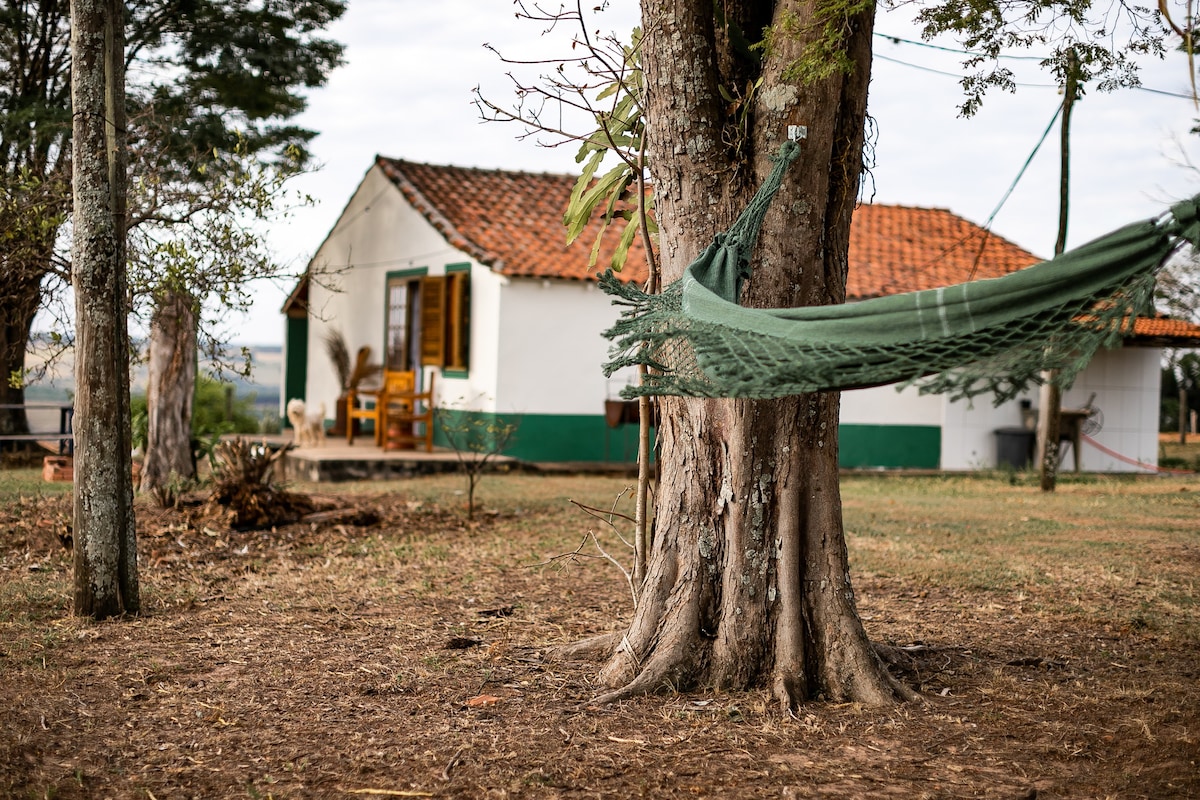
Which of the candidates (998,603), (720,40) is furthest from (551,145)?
(998,603)

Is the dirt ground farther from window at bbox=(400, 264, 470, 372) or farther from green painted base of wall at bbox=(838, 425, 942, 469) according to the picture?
green painted base of wall at bbox=(838, 425, 942, 469)

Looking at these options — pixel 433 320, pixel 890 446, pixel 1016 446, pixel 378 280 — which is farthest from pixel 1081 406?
pixel 378 280

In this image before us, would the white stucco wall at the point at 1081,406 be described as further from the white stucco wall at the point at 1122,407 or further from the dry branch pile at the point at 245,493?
the dry branch pile at the point at 245,493

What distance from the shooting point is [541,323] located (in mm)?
12039

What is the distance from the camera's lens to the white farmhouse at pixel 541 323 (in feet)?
39.5

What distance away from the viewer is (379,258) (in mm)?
14148

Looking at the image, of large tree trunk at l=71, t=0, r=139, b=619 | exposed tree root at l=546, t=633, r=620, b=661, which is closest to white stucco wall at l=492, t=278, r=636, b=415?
large tree trunk at l=71, t=0, r=139, b=619

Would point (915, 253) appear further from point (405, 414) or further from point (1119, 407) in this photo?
point (405, 414)

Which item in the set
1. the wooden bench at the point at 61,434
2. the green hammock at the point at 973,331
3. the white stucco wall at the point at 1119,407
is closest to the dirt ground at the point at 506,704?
the green hammock at the point at 973,331

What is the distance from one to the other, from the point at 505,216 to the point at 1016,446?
6.94 meters

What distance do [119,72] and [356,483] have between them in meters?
6.08

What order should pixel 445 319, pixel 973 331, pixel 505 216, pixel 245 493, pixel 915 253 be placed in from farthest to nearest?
pixel 915 253 < pixel 505 216 < pixel 445 319 < pixel 245 493 < pixel 973 331

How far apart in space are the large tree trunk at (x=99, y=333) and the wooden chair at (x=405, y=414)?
683 centimetres

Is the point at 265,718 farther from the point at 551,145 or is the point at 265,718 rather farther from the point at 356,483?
the point at 356,483
